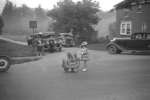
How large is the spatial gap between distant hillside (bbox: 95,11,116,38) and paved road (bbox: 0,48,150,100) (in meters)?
0.57

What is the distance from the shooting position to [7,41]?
2758 mm

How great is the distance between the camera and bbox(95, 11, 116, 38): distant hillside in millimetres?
2795

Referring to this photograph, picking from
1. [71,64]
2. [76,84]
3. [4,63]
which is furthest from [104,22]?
[4,63]

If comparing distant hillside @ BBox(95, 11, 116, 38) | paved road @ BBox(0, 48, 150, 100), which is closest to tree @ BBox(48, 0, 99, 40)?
distant hillside @ BBox(95, 11, 116, 38)

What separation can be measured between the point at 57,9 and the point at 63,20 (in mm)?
142

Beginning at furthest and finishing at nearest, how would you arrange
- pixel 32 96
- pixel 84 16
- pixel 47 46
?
pixel 47 46 → pixel 84 16 → pixel 32 96

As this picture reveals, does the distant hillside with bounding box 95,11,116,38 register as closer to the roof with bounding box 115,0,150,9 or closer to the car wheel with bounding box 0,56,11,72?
the roof with bounding box 115,0,150,9

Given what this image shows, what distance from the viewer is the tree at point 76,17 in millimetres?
2797

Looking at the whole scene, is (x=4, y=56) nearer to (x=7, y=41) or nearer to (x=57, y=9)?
(x=7, y=41)

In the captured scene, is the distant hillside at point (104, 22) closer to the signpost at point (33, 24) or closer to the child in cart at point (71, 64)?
the signpost at point (33, 24)

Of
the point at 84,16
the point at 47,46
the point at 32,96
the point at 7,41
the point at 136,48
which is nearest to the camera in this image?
the point at 32,96

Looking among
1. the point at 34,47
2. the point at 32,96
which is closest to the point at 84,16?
the point at 34,47

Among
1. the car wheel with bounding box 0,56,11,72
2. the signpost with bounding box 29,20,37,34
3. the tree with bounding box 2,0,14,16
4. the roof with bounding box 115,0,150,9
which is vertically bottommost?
the car wheel with bounding box 0,56,11,72

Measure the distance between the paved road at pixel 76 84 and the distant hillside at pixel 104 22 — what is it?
0.57 m
